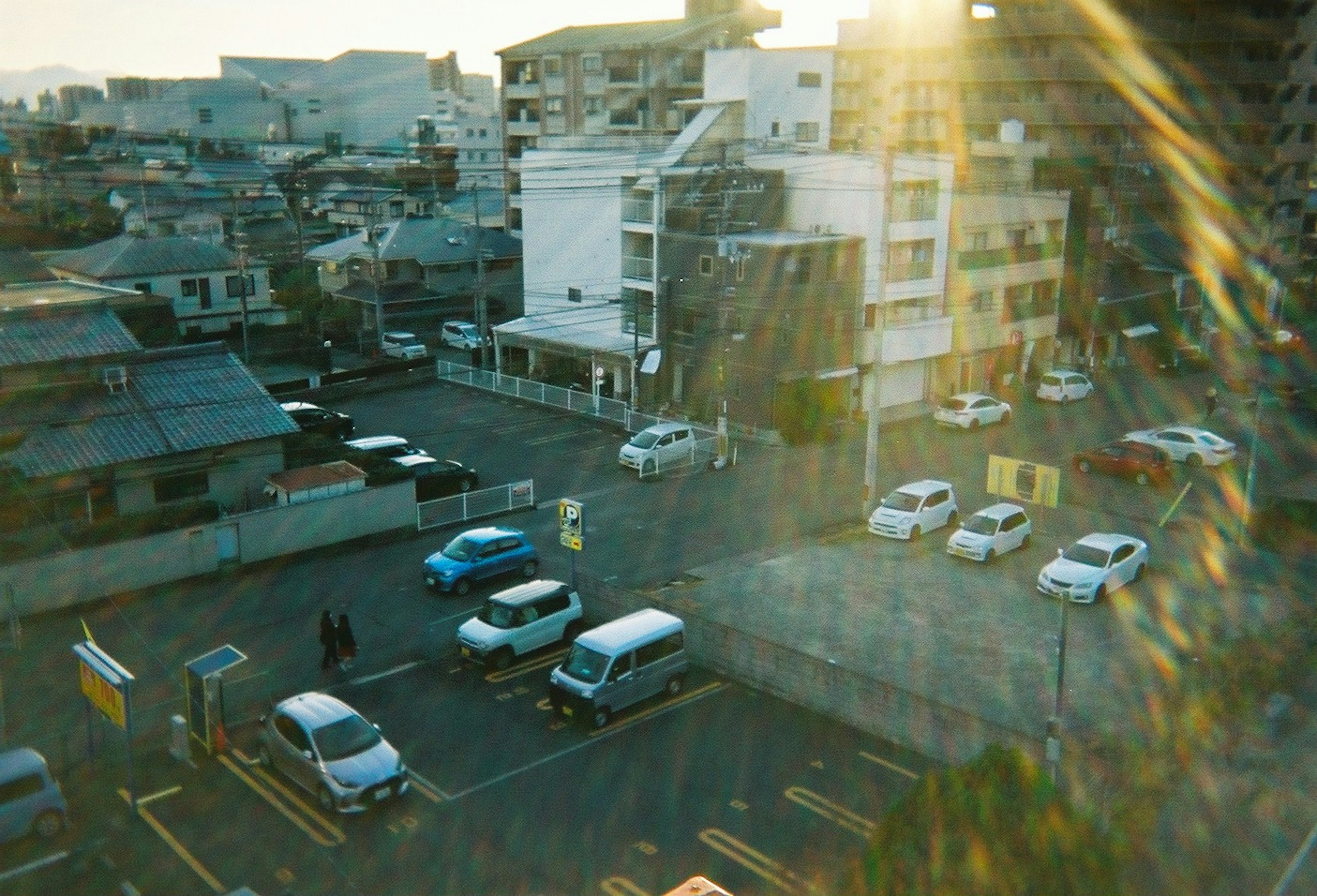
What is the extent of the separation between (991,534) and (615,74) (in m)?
44.0

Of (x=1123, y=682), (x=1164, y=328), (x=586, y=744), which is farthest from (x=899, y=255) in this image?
(x=586, y=744)

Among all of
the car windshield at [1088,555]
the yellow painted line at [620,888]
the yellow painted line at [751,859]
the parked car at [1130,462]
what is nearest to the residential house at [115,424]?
the yellow painted line at [620,888]

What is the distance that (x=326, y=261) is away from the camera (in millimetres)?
54844

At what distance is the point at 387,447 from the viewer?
30.9 m

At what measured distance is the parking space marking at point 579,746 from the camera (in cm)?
1536

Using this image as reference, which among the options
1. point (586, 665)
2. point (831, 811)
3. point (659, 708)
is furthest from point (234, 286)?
point (831, 811)

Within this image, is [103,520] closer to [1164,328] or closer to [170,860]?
[170,860]

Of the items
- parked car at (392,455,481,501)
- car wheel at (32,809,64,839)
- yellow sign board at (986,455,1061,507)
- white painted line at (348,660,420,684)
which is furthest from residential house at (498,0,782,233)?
car wheel at (32,809,64,839)

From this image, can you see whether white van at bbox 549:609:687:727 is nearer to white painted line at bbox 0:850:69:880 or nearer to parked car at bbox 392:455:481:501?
white painted line at bbox 0:850:69:880

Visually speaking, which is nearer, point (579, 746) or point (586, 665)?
point (579, 746)

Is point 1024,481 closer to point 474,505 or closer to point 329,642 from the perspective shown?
point 329,642

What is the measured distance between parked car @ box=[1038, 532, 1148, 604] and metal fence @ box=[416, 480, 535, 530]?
12811 millimetres

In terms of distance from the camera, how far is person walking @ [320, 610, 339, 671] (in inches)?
742

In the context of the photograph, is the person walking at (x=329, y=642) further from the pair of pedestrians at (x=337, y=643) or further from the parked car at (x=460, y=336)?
the parked car at (x=460, y=336)
